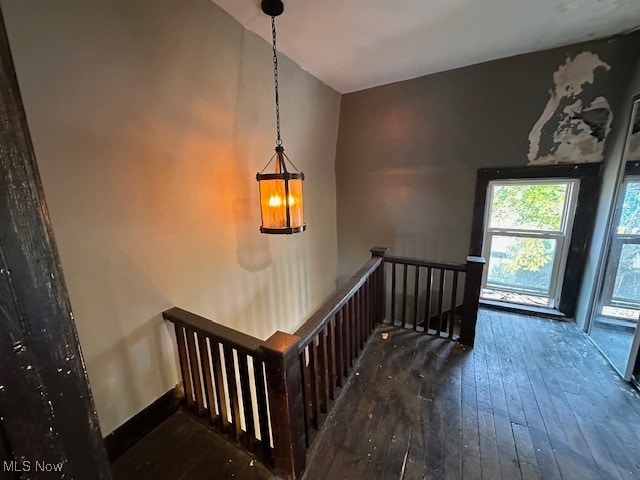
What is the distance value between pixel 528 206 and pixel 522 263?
64 centimetres

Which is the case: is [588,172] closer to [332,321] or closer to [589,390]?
[589,390]

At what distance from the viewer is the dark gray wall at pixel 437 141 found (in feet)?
7.91

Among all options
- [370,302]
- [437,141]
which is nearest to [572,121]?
[437,141]

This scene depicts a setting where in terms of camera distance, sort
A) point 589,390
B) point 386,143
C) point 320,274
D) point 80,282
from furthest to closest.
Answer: point 320,274 < point 386,143 < point 589,390 < point 80,282

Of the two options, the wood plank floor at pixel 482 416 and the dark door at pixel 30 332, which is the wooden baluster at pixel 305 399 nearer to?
the wood plank floor at pixel 482 416

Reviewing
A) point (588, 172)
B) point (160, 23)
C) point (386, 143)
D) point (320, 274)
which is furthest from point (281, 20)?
point (588, 172)

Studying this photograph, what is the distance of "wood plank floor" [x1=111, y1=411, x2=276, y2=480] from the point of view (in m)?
1.35

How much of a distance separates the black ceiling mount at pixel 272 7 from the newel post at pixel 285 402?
1.95 meters

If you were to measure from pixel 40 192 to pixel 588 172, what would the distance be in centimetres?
367

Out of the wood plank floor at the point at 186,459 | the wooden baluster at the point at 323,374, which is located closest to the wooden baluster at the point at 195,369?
the wood plank floor at the point at 186,459

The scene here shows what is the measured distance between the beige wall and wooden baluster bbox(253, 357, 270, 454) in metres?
0.74

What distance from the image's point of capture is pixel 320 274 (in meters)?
3.54

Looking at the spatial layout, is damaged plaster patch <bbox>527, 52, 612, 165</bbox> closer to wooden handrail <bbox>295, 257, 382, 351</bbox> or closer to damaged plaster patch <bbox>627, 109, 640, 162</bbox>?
damaged plaster patch <bbox>627, 109, 640, 162</bbox>

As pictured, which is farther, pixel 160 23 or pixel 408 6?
pixel 408 6
